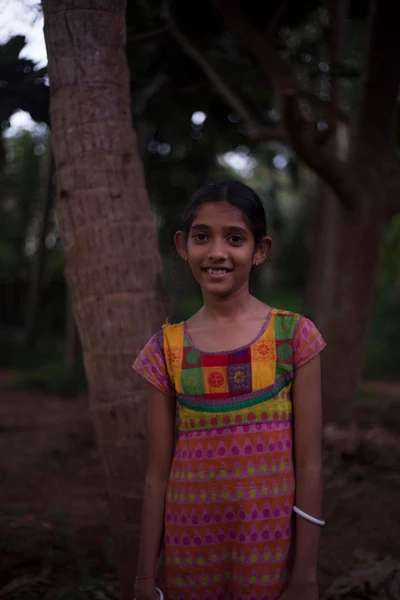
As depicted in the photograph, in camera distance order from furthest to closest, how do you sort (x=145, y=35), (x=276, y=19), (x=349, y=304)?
(x=349, y=304) → (x=276, y=19) → (x=145, y=35)

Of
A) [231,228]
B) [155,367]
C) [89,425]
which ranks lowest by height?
[89,425]

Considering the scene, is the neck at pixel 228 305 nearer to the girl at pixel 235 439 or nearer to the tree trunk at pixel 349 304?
the girl at pixel 235 439

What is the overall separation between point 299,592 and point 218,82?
3632 millimetres

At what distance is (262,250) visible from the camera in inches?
70.8

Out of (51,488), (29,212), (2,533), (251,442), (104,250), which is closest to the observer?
(251,442)

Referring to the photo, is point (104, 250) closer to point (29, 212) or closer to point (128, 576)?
point (128, 576)

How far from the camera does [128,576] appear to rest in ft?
7.68

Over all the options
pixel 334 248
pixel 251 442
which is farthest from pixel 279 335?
pixel 334 248


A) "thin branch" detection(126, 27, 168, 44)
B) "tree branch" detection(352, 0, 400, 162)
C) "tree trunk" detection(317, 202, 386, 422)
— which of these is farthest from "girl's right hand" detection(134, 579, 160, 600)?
"tree branch" detection(352, 0, 400, 162)

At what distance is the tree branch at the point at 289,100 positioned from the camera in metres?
4.18

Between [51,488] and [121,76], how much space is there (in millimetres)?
3304

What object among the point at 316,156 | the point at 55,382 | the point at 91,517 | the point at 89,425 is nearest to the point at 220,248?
the point at 91,517

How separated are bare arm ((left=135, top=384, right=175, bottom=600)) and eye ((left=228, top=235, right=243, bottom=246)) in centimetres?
46

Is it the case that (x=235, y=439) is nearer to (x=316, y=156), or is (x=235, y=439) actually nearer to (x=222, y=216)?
(x=222, y=216)
